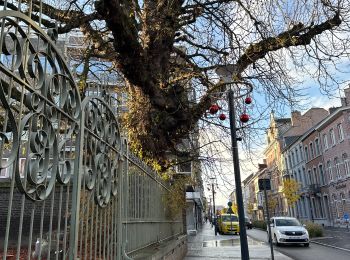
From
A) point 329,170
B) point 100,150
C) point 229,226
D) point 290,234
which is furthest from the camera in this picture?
point 329,170

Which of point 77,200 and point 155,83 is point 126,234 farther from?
point 155,83

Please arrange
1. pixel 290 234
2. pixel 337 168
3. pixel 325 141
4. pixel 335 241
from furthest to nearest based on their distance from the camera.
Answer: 1. pixel 325 141
2. pixel 337 168
3. pixel 335 241
4. pixel 290 234

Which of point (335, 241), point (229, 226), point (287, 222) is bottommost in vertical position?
point (335, 241)

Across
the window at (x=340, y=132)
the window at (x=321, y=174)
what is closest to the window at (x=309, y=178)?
the window at (x=321, y=174)

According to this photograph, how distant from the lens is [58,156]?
110 inches

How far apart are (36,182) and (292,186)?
49.7 m

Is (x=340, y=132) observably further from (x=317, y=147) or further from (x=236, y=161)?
(x=236, y=161)

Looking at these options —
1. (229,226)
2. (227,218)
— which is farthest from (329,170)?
(229,226)

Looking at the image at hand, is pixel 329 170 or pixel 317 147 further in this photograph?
pixel 317 147

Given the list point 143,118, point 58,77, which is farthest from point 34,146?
point 143,118

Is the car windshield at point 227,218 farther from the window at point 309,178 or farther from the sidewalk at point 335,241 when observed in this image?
the window at point 309,178

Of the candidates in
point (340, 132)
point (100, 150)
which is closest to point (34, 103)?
point (100, 150)

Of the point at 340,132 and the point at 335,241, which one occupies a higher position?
the point at 340,132

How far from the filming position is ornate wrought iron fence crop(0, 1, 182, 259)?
7.32 feet
